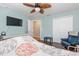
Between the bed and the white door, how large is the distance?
0.19 metres

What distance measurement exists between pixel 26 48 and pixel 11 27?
38 centimetres

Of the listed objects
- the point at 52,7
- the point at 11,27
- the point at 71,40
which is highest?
the point at 52,7

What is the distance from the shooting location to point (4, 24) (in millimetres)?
1593

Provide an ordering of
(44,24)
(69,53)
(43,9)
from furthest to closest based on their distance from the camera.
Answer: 1. (44,24)
2. (43,9)
3. (69,53)

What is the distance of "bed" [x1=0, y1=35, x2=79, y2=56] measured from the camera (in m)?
1.55

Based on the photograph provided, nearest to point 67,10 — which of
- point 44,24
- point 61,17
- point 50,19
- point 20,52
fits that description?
point 61,17

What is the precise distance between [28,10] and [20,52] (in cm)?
61

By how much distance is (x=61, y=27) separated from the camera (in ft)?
5.54

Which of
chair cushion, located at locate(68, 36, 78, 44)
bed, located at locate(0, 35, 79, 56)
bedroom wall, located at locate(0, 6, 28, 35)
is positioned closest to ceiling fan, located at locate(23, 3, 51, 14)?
bedroom wall, located at locate(0, 6, 28, 35)

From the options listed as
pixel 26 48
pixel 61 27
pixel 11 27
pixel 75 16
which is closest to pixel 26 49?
pixel 26 48

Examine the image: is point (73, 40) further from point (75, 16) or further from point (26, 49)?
point (26, 49)

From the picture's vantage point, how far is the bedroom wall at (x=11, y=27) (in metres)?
1.58

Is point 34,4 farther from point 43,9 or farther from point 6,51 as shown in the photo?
point 6,51

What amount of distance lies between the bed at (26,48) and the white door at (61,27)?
19 centimetres
